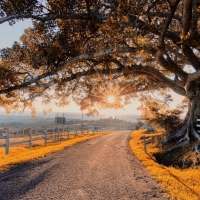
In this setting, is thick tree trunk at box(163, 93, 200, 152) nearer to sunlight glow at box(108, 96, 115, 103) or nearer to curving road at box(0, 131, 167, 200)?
curving road at box(0, 131, 167, 200)

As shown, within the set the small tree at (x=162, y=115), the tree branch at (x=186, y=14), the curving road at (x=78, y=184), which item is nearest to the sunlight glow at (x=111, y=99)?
the small tree at (x=162, y=115)

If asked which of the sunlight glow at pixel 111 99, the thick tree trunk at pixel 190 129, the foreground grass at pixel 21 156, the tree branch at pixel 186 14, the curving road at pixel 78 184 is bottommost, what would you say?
the foreground grass at pixel 21 156

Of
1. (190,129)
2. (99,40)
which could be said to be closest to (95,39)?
(99,40)

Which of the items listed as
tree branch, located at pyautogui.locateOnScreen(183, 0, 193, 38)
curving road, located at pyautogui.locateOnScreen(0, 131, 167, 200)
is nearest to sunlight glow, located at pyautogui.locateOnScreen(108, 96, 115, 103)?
curving road, located at pyautogui.locateOnScreen(0, 131, 167, 200)

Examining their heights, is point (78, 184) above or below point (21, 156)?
above

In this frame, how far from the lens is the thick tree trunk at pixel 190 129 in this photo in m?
14.2

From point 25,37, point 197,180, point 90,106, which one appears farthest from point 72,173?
point 90,106

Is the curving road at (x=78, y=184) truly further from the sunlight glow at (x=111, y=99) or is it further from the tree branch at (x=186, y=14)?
the sunlight glow at (x=111, y=99)

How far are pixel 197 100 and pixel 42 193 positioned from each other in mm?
12279

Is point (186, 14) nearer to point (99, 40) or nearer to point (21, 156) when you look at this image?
point (99, 40)

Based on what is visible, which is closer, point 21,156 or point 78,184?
point 78,184

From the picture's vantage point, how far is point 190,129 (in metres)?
15.1

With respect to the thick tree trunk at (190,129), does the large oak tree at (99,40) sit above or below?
above

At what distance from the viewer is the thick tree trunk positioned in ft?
46.6
